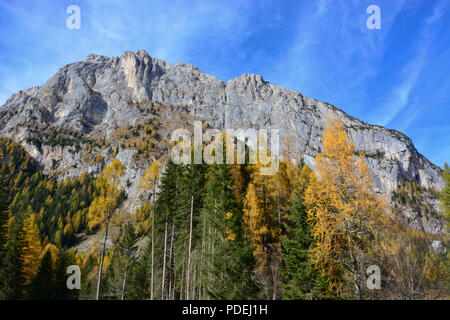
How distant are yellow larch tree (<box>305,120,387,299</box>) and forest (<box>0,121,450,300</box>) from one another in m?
0.05

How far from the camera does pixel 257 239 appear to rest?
1870cm

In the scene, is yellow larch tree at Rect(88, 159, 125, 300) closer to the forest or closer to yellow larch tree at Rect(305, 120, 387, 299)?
the forest

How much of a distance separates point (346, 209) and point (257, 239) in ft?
34.7

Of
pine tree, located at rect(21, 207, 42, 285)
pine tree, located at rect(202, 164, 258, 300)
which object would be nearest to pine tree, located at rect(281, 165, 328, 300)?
pine tree, located at rect(202, 164, 258, 300)

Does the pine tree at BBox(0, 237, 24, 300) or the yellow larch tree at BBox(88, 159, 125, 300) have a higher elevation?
the yellow larch tree at BBox(88, 159, 125, 300)

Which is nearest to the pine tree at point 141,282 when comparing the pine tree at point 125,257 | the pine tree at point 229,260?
the pine tree at point 125,257

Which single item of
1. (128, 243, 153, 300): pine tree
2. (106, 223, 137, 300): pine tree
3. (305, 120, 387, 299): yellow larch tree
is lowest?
(128, 243, 153, 300): pine tree

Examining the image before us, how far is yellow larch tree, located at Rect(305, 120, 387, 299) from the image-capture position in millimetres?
9578

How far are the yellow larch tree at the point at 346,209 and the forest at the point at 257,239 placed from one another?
0.05m

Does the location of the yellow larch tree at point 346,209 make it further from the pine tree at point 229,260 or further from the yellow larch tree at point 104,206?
the yellow larch tree at point 104,206

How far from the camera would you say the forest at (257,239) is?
992cm

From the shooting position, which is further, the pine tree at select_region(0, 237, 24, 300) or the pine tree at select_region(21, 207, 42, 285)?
the pine tree at select_region(21, 207, 42, 285)
